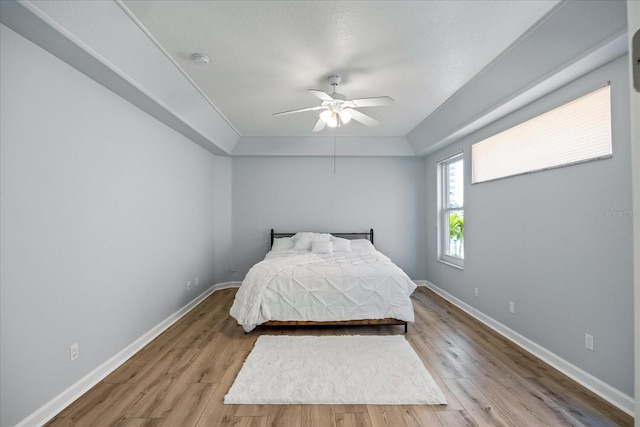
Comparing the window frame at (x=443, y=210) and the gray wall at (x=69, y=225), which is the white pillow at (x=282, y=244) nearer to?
the gray wall at (x=69, y=225)

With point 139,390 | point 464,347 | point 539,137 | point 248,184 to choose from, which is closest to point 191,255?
point 248,184

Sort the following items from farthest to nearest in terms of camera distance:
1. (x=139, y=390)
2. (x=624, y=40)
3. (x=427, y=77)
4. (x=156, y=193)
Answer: (x=156, y=193)
(x=427, y=77)
(x=139, y=390)
(x=624, y=40)

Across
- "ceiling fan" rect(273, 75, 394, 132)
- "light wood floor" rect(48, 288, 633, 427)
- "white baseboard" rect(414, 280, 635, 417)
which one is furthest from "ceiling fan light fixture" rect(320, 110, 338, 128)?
"white baseboard" rect(414, 280, 635, 417)

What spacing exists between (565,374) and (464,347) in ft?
2.51

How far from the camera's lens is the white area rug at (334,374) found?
2.05m

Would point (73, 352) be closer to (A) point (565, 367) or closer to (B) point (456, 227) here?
(A) point (565, 367)

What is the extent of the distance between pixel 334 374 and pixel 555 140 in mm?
2797

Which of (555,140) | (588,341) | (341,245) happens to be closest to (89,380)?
(341,245)

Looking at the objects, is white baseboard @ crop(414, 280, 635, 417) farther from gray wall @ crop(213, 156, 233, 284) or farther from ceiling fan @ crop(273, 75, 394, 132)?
gray wall @ crop(213, 156, 233, 284)

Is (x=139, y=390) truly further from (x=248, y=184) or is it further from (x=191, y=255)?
(x=248, y=184)

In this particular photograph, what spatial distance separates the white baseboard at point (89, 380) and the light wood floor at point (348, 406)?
0.05 meters

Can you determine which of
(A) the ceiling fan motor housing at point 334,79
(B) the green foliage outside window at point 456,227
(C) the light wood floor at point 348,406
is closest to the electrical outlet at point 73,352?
(C) the light wood floor at point 348,406

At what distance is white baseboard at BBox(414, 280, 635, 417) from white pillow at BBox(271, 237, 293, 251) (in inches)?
112

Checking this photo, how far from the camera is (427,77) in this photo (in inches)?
115
